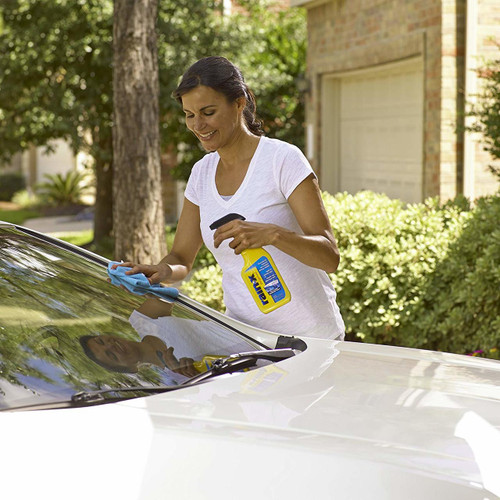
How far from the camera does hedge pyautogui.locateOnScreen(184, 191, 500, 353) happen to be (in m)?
6.11

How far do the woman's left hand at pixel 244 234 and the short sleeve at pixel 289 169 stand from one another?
226 millimetres

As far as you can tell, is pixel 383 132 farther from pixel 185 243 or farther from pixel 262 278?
pixel 262 278

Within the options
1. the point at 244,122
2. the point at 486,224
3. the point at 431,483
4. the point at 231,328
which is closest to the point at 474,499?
the point at 431,483

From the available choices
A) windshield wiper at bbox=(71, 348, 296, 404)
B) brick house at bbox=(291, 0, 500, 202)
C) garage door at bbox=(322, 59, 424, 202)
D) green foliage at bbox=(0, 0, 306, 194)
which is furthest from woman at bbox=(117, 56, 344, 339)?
green foliage at bbox=(0, 0, 306, 194)

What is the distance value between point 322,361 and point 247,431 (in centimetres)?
80

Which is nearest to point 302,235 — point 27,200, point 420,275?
point 420,275

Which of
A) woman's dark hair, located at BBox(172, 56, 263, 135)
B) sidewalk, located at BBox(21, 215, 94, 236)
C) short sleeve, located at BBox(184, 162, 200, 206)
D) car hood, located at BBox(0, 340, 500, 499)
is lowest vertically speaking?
sidewalk, located at BBox(21, 215, 94, 236)

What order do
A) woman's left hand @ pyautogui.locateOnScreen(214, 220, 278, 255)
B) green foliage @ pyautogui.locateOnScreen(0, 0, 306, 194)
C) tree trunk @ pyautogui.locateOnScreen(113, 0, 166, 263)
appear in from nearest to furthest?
woman's left hand @ pyautogui.locateOnScreen(214, 220, 278, 255) → tree trunk @ pyautogui.locateOnScreen(113, 0, 166, 263) → green foliage @ pyautogui.locateOnScreen(0, 0, 306, 194)

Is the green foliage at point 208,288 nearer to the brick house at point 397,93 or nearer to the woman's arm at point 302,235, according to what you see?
the brick house at point 397,93

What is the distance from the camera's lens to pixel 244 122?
11.8ft

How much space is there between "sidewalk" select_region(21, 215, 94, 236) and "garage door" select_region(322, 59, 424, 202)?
7.42 m

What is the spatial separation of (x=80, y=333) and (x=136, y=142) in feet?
17.0

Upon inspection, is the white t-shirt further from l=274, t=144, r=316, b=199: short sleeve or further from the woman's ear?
the woman's ear

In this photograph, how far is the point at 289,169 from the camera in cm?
335
